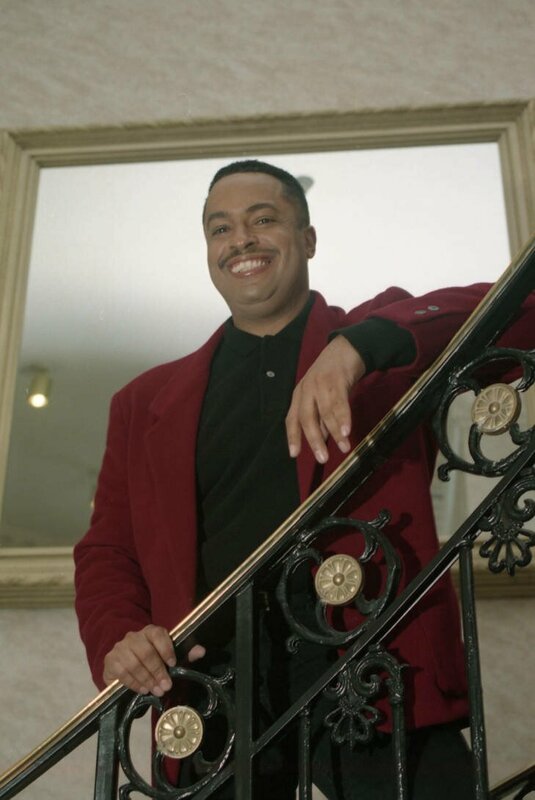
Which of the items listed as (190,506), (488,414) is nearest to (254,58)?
(190,506)

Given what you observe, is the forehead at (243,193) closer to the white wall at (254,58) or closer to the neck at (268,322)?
the neck at (268,322)

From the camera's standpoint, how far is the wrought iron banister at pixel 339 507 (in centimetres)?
155

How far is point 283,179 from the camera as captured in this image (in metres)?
3.32

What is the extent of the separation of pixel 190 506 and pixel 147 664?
66 centimetres

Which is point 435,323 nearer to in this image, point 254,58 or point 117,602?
point 117,602

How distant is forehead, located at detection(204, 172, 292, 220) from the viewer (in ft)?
10.3

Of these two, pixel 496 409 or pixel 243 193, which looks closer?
pixel 496 409

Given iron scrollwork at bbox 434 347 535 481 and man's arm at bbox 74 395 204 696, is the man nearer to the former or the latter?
man's arm at bbox 74 395 204 696

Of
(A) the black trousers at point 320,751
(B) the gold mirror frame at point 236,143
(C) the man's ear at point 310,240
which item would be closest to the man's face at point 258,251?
(C) the man's ear at point 310,240

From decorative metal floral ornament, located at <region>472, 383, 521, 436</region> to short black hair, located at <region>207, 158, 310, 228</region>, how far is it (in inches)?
67.0

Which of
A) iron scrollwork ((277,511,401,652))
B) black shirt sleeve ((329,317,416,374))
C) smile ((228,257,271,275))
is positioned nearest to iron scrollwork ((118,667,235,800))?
iron scrollwork ((277,511,401,652))

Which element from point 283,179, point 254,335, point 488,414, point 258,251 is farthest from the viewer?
point 283,179

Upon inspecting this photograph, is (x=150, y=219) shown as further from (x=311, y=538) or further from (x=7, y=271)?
(x=311, y=538)

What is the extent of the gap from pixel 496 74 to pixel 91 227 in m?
1.54
